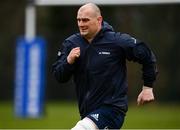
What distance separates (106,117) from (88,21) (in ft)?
3.27

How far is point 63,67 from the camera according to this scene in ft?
29.1

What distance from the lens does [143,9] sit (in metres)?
24.1

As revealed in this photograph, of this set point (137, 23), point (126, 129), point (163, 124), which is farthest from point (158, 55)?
point (126, 129)

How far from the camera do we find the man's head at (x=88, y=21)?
29.0 feet

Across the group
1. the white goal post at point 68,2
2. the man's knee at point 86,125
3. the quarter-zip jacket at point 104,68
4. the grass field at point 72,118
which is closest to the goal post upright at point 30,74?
the white goal post at point 68,2

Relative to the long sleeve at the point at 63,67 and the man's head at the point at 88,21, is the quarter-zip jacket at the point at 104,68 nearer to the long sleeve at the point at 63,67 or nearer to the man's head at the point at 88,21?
the long sleeve at the point at 63,67

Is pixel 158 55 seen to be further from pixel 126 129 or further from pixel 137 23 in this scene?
pixel 126 129

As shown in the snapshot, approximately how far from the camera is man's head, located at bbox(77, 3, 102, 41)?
8836 mm

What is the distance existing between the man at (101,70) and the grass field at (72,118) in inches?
343

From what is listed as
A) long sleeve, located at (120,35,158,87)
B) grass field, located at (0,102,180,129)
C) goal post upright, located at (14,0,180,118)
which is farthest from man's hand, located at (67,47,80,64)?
goal post upright, located at (14,0,180,118)

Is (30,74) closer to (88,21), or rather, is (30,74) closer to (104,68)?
(104,68)

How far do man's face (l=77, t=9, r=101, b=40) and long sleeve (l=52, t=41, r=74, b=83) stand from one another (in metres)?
0.30

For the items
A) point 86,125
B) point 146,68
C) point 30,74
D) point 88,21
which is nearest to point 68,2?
point 30,74

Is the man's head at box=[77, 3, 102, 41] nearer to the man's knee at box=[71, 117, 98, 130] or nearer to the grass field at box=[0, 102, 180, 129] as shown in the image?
the man's knee at box=[71, 117, 98, 130]
